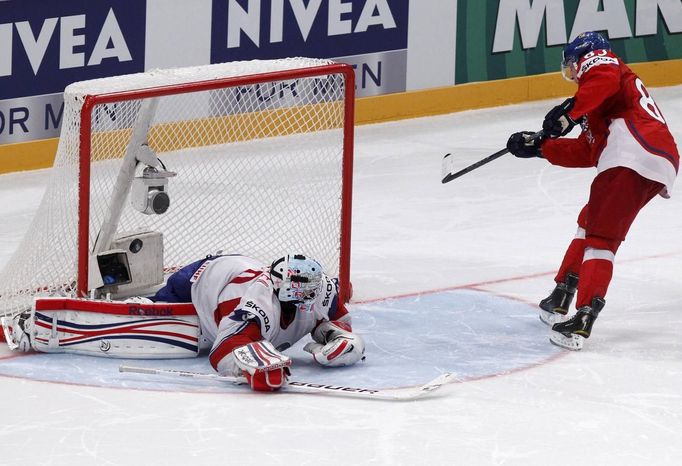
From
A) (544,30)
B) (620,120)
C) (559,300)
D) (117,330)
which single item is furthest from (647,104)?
(544,30)

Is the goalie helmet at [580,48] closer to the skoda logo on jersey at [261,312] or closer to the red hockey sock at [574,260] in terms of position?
the red hockey sock at [574,260]

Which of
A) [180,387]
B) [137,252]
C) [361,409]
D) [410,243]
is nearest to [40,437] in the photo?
[180,387]

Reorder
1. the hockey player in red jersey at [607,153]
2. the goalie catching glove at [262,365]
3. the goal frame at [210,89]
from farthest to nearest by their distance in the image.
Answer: the hockey player in red jersey at [607,153], the goal frame at [210,89], the goalie catching glove at [262,365]

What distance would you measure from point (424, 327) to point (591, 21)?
4606mm

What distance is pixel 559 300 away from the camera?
6.00 metres

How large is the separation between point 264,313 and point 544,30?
522cm

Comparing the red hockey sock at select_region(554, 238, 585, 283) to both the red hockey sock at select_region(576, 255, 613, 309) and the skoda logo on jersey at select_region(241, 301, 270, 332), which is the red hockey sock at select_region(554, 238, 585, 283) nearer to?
the red hockey sock at select_region(576, 255, 613, 309)

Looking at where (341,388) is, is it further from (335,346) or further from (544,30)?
(544,30)

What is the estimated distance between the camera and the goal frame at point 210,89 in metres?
5.49

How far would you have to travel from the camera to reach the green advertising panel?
31.9 feet

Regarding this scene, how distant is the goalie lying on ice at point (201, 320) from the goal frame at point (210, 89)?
17cm

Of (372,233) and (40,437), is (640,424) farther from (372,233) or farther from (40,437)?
(372,233)

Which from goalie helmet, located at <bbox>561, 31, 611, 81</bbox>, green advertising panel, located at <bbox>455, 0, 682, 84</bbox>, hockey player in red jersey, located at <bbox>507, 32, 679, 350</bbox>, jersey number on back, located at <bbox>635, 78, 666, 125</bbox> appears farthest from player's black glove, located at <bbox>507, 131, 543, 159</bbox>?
green advertising panel, located at <bbox>455, 0, 682, 84</bbox>

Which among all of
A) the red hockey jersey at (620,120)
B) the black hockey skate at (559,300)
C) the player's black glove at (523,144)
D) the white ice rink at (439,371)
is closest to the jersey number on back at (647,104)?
the red hockey jersey at (620,120)
